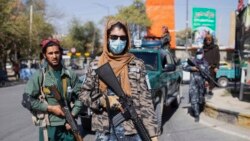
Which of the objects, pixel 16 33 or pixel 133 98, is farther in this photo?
pixel 16 33

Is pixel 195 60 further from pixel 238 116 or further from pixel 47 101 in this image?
pixel 47 101

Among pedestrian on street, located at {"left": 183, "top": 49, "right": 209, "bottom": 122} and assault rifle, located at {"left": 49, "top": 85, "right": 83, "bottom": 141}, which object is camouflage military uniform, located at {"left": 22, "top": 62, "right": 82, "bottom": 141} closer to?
assault rifle, located at {"left": 49, "top": 85, "right": 83, "bottom": 141}

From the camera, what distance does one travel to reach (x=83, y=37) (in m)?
86.9

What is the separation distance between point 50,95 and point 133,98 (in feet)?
3.38

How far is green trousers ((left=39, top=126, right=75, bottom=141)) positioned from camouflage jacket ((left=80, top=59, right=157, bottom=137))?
0.71 metres

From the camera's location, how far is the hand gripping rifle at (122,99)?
3.40m

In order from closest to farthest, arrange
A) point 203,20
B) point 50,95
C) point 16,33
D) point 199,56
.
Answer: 1. point 50,95
2. point 199,56
3. point 203,20
4. point 16,33

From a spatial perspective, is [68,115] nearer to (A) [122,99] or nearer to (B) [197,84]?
(A) [122,99]

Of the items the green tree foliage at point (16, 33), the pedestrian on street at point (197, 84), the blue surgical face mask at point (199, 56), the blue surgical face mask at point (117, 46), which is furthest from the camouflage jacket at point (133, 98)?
the green tree foliage at point (16, 33)

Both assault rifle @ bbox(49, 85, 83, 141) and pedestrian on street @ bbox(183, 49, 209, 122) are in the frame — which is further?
pedestrian on street @ bbox(183, 49, 209, 122)

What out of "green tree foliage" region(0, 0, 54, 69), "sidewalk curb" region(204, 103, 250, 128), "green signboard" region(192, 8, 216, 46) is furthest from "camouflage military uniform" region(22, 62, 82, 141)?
"green tree foliage" region(0, 0, 54, 69)

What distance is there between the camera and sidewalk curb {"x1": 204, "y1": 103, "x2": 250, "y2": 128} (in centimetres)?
872

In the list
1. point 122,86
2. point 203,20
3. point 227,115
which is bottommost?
point 227,115

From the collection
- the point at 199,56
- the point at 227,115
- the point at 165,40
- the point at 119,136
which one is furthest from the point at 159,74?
the point at 119,136
